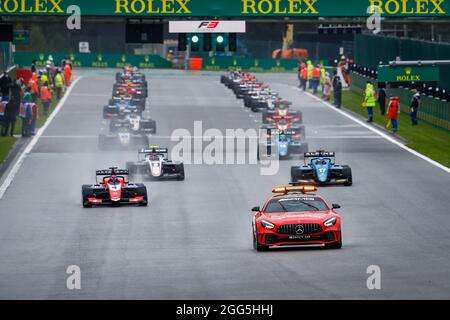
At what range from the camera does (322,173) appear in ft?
129

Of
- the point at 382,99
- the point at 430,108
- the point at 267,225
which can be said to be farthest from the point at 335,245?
the point at 382,99

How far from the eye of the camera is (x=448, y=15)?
49.3 meters

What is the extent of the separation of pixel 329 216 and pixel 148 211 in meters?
8.29

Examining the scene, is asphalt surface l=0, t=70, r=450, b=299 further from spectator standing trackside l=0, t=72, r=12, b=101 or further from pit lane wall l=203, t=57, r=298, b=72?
pit lane wall l=203, t=57, r=298, b=72

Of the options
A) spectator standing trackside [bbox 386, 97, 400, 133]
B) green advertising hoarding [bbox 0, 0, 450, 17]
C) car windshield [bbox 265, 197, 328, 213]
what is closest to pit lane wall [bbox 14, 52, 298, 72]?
spectator standing trackside [bbox 386, 97, 400, 133]

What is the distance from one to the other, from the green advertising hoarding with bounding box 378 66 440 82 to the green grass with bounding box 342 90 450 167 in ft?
7.65

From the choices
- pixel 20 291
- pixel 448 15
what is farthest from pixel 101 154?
pixel 20 291

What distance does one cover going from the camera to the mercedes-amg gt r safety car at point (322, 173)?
39.3 meters

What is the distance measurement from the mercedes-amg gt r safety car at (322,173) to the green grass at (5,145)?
10.8 meters

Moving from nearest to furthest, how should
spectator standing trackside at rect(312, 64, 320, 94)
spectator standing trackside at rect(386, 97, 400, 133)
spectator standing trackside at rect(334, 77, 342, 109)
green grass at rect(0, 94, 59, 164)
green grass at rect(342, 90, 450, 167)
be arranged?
green grass at rect(0, 94, 59, 164) < green grass at rect(342, 90, 450, 167) < spectator standing trackside at rect(386, 97, 400, 133) < spectator standing trackside at rect(334, 77, 342, 109) < spectator standing trackside at rect(312, 64, 320, 94)

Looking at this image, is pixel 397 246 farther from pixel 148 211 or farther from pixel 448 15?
pixel 448 15

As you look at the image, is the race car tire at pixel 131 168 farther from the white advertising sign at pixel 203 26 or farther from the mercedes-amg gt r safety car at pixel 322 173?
the white advertising sign at pixel 203 26

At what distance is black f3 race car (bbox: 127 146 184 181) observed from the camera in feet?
133

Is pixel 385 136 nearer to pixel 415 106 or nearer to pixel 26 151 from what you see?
pixel 415 106
